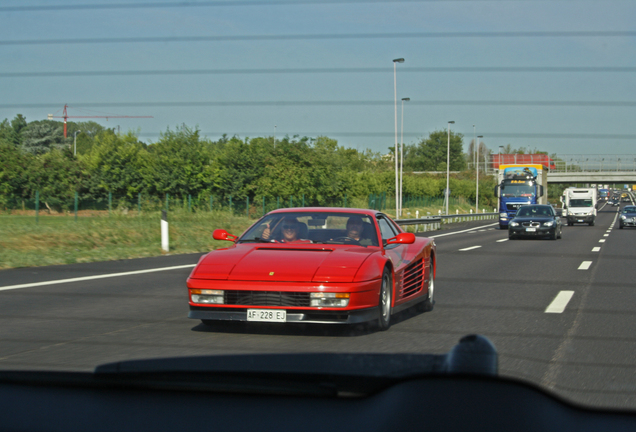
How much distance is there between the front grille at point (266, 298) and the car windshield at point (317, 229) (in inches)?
55.7

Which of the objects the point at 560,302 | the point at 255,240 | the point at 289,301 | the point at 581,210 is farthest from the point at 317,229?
the point at 581,210

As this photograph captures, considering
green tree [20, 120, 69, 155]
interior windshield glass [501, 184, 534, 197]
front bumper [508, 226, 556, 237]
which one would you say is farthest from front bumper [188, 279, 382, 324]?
green tree [20, 120, 69, 155]

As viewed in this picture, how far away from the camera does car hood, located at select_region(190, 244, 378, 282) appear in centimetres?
630

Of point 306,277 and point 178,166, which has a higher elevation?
point 178,166

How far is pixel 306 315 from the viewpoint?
20.5 ft

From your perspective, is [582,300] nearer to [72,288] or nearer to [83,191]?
[72,288]

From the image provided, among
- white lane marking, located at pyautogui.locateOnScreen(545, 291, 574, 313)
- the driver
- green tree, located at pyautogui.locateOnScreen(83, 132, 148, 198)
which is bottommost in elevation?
white lane marking, located at pyautogui.locateOnScreen(545, 291, 574, 313)

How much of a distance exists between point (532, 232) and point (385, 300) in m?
21.7

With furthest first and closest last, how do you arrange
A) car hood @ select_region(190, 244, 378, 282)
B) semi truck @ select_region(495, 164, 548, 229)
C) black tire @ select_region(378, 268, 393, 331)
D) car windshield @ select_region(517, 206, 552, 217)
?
semi truck @ select_region(495, 164, 548, 229)
car windshield @ select_region(517, 206, 552, 217)
black tire @ select_region(378, 268, 393, 331)
car hood @ select_region(190, 244, 378, 282)

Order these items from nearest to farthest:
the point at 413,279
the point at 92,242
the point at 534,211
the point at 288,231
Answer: the point at 288,231 → the point at 413,279 → the point at 92,242 → the point at 534,211

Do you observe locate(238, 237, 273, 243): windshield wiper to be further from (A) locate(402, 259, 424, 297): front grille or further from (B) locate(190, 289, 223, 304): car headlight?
(A) locate(402, 259, 424, 297): front grille

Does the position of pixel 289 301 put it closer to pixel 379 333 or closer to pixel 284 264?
pixel 284 264

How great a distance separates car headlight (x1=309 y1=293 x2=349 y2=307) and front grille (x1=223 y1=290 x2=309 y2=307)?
0.06 metres

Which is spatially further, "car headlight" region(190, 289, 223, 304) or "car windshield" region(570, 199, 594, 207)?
"car windshield" region(570, 199, 594, 207)
